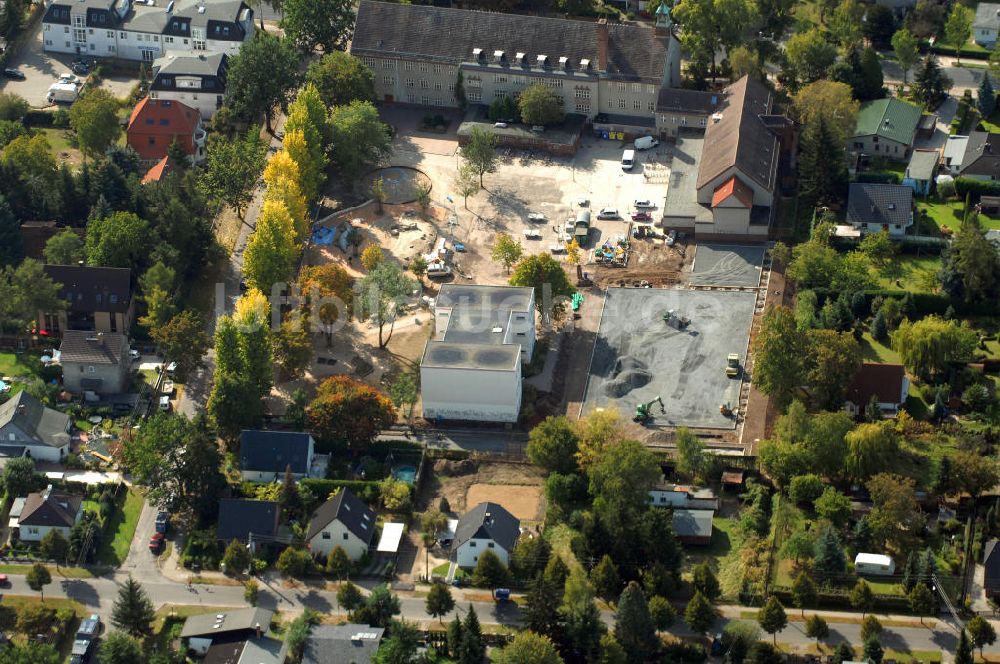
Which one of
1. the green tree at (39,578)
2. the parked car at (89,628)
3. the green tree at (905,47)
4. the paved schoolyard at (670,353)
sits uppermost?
the green tree at (905,47)

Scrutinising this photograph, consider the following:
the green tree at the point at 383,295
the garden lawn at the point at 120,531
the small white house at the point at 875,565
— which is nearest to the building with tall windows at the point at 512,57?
the green tree at the point at 383,295

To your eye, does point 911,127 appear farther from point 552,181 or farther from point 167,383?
point 167,383

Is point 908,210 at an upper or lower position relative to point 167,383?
upper

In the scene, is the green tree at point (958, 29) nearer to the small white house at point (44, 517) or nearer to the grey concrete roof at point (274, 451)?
the grey concrete roof at point (274, 451)

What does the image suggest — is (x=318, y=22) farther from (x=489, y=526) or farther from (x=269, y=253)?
(x=489, y=526)

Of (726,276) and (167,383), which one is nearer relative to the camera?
(167,383)

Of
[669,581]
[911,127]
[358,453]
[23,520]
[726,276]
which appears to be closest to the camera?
[669,581]

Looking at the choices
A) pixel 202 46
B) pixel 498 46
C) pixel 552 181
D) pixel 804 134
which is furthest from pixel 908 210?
pixel 202 46
